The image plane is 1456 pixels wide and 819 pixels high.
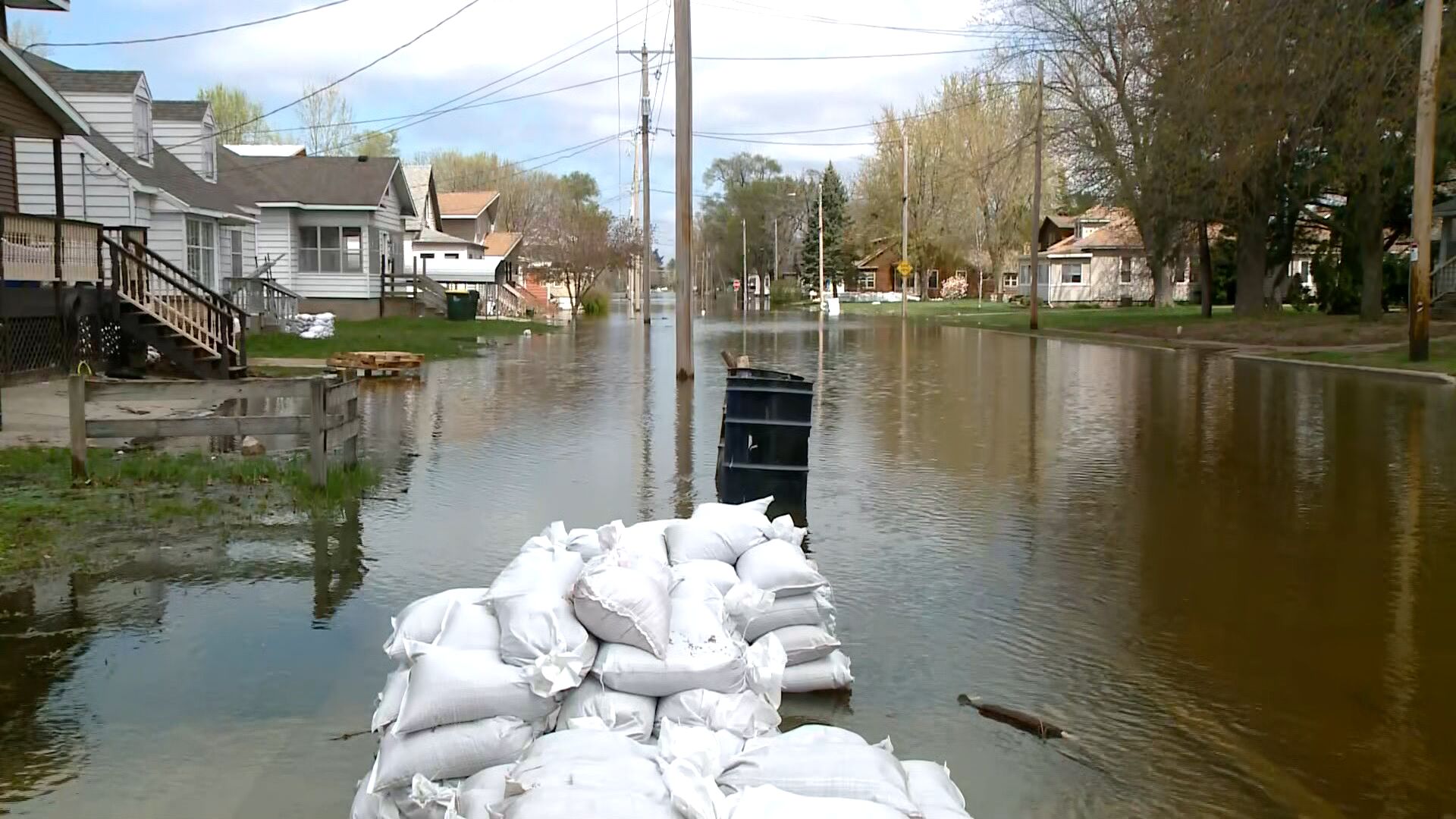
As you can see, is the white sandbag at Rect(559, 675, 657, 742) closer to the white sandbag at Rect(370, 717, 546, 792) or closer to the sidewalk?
the white sandbag at Rect(370, 717, 546, 792)

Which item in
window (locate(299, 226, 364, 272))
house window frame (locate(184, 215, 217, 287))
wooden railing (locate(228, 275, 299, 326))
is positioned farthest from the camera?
window (locate(299, 226, 364, 272))

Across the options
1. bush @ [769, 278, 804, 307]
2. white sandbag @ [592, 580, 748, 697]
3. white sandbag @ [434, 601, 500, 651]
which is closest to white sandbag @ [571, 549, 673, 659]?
white sandbag @ [592, 580, 748, 697]

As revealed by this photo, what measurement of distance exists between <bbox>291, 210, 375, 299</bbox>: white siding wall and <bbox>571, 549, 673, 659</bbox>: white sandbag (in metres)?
41.6

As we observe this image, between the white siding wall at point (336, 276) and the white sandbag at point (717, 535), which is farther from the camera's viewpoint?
the white siding wall at point (336, 276)

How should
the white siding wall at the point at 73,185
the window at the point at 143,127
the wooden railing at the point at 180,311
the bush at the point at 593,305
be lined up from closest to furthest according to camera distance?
the wooden railing at the point at 180,311 < the white siding wall at the point at 73,185 < the window at the point at 143,127 < the bush at the point at 593,305

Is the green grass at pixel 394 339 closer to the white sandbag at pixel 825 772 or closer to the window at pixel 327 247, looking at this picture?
the window at pixel 327 247

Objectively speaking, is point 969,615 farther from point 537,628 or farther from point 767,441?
point 537,628

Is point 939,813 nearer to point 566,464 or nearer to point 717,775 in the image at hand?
point 717,775

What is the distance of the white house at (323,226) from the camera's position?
43.9m

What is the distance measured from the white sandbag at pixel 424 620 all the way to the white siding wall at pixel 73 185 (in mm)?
26156

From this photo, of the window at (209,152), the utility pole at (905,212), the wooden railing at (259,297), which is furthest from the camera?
the utility pole at (905,212)

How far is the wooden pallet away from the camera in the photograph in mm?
23922

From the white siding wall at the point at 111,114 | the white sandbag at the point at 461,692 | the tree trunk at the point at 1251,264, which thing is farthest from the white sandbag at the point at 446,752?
the tree trunk at the point at 1251,264

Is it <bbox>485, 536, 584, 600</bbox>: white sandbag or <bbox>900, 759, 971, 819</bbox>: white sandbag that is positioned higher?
<bbox>485, 536, 584, 600</bbox>: white sandbag
